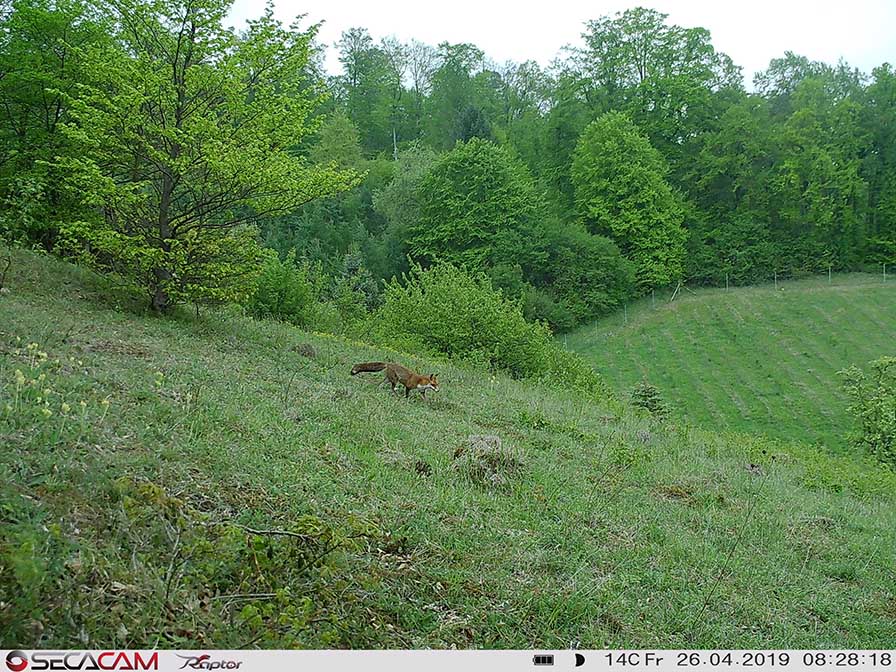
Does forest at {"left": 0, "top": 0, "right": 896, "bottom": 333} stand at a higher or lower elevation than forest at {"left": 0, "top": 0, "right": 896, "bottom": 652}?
higher

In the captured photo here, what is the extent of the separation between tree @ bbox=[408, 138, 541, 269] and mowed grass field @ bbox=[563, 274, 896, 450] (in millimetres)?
6873

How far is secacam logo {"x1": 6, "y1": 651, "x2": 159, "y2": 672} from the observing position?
2.55 m

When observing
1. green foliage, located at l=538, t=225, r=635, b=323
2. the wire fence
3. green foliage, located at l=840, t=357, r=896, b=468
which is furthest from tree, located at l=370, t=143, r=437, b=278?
green foliage, located at l=840, t=357, r=896, b=468

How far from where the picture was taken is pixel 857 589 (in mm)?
5926

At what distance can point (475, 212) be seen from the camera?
140 ft

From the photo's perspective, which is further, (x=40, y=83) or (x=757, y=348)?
(x=757, y=348)

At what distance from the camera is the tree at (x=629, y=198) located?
1778 inches

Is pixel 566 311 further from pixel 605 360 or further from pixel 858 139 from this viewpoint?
pixel 858 139

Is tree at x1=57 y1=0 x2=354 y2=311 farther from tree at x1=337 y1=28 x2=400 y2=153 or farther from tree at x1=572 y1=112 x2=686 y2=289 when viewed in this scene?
tree at x1=337 y1=28 x2=400 y2=153

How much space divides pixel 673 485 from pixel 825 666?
16.7 feet

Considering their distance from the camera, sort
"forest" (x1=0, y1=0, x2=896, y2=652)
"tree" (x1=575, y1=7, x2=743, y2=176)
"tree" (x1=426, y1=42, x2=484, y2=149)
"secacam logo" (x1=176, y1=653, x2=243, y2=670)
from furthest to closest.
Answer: "tree" (x1=426, y1=42, x2=484, y2=149)
"tree" (x1=575, y1=7, x2=743, y2=176)
"forest" (x1=0, y1=0, x2=896, y2=652)
"secacam logo" (x1=176, y1=653, x2=243, y2=670)

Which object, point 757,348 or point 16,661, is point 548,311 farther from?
point 16,661

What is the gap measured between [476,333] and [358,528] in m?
17.5

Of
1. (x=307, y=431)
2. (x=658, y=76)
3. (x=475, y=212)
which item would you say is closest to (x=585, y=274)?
(x=475, y=212)
